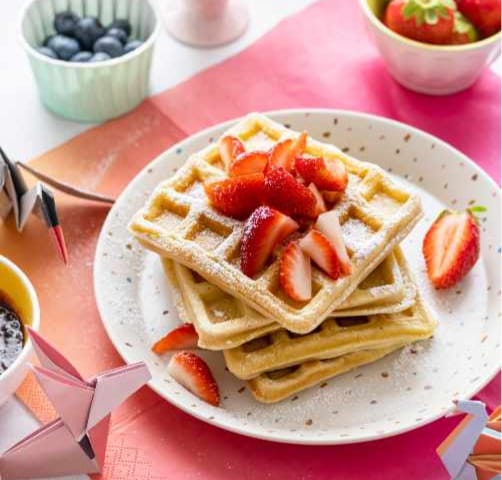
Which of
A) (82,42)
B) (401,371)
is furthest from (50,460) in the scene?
(82,42)

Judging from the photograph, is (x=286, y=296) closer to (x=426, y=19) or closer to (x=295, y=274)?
(x=295, y=274)

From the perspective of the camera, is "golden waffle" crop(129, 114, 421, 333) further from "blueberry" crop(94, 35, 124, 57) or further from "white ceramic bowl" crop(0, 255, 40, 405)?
"blueberry" crop(94, 35, 124, 57)

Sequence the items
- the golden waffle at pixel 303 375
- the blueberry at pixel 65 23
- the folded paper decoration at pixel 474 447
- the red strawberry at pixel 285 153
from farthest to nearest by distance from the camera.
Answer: the blueberry at pixel 65 23, the red strawberry at pixel 285 153, the golden waffle at pixel 303 375, the folded paper decoration at pixel 474 447

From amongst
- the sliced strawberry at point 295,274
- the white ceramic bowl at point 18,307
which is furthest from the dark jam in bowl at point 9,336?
the sliced strawberry at point 295,274

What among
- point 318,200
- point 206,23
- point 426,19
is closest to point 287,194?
point 318,200

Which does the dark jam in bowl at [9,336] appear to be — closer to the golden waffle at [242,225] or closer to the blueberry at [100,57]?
the golden waffle at [242,225]

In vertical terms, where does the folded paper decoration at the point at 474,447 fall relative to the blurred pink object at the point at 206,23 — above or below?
above

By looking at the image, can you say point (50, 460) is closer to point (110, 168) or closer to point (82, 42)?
point (110, 168)

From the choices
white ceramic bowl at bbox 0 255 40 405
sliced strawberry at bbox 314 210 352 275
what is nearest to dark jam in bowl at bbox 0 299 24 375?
white ceramic bowl at bbox 0 255 40 405
